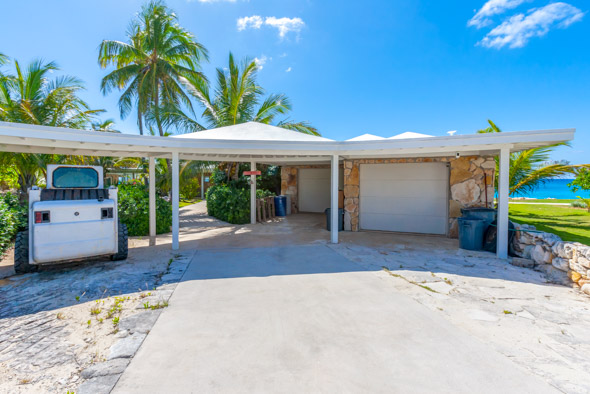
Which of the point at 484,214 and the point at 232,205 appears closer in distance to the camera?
the point at 484,214

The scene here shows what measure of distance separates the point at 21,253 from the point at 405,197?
9542 millimetres

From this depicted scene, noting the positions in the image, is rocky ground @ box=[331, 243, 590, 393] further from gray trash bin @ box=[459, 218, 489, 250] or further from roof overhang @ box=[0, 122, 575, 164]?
roof overhang @ box=[0, 122, 575, 164]

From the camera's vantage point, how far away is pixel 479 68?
14781 mm

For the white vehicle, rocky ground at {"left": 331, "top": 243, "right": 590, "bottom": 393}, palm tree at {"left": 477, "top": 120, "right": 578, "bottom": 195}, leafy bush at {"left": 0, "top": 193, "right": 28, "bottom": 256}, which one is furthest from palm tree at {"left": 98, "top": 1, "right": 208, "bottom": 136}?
palm tree at {"left": 477, "top": 120, "right": 578, "bottom": 195}

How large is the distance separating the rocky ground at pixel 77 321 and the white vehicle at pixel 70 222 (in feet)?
1.28

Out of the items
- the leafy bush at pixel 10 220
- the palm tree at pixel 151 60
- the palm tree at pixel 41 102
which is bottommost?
the leafy bush at pixel 10 220

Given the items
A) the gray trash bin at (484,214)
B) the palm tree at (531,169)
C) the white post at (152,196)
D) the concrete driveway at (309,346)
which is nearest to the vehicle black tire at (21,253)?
the white post at (152,196)

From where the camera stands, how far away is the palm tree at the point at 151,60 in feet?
44.2

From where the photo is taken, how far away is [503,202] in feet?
19.9

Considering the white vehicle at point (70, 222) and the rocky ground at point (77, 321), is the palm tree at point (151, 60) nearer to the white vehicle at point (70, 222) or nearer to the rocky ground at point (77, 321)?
the white vehicle at point (70, 222)

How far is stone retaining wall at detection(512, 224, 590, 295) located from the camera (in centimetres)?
441

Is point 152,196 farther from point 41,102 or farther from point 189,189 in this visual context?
point 189,189

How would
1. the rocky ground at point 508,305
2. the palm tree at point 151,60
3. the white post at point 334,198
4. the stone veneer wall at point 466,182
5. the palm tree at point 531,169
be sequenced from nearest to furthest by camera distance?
the rocky ground at point 508,305 → the white post at point 334,198 → the stone veneer wall at point 466,182 → the palm tree at point 531,169 → the palm tree at point 151,60

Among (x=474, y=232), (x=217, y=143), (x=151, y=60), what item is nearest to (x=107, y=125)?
(x=151, y=60)
